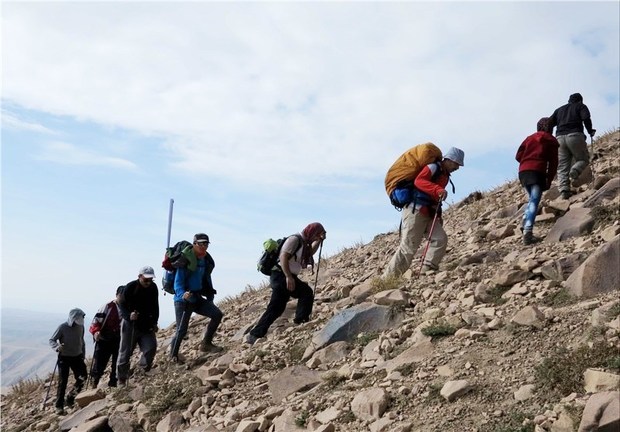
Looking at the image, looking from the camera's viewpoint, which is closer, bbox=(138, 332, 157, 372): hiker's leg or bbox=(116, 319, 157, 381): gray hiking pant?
bbox=(116, 319, 157, 381): gray hiking pant

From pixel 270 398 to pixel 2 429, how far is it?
273 inches

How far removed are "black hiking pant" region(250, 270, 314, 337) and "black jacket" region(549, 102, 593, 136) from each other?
5.51 m

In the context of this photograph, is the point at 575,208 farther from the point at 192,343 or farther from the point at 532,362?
the point at 192,343

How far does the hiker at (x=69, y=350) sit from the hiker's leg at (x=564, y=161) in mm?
9239

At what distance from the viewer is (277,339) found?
9.61 meters

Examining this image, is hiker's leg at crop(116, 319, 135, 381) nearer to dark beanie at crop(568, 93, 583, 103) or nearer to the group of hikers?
the group of hikers

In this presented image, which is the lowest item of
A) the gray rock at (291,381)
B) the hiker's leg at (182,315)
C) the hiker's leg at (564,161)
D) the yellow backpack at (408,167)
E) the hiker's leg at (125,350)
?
the gray rock at (291,381)

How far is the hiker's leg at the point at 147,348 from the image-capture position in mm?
10570

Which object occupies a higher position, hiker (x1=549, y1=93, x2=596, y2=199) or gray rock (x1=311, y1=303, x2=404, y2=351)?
hiker (x1=549, y1=93, x2=596, y2=199)

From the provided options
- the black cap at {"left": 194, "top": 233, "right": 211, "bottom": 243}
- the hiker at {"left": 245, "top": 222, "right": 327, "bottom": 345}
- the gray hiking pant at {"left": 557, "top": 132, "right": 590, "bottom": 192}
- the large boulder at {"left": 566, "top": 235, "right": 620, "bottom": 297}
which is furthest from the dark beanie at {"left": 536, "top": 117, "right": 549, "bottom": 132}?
the black cap at {"left": 194, "top": 233, "right": 211, "bottom": 243}

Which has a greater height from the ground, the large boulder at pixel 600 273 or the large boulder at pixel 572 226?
the large boulder at pixel 572 226

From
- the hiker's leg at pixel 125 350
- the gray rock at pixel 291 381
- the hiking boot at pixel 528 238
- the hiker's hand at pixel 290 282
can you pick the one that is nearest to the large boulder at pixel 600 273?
the hiking boot at pixel 528 238

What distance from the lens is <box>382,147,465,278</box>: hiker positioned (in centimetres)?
930

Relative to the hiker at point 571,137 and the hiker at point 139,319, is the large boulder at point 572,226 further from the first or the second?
the hiker at point 139,319
